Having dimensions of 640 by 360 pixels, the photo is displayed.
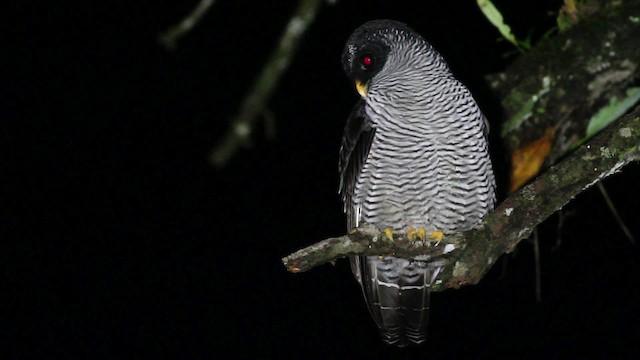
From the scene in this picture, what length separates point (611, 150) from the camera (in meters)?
2.95

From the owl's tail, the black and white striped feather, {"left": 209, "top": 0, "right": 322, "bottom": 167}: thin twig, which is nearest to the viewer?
{"left": 209, "top": 0, "right": 322, "bottom": 167}: thin twig

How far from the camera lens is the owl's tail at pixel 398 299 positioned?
3.99m

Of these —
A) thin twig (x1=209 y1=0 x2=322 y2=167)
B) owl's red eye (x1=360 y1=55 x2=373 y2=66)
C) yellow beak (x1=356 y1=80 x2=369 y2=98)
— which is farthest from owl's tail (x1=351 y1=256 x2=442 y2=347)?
thin twig (x1=209 y1=0 x2=322 y2=167)

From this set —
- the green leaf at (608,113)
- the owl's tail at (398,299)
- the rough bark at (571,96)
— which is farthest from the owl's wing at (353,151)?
the green leaf at (608,113)

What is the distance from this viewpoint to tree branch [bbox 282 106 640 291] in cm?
294

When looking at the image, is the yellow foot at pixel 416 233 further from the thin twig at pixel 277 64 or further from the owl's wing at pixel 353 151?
the thin twig at pixel 277 64

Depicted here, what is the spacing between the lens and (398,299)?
4020 millimetres

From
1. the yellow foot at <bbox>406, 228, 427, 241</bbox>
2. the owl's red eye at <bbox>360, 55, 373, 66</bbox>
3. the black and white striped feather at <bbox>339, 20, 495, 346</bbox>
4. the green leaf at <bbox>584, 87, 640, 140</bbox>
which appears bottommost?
the green leaf at <bbox>584, 87, 640, 140</bbox>

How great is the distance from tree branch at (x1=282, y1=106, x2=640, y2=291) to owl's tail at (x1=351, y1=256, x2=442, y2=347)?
0.74 m

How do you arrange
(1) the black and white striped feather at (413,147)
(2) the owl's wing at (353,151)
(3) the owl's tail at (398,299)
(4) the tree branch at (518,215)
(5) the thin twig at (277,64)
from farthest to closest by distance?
(3) the owl's tail at (398,299) → (2) the owl's wing at (353,151) → (1) the black and white striped feather at (413,147) → (4) the tree branch at (518,215) → (5) the thin twig at (277,64)

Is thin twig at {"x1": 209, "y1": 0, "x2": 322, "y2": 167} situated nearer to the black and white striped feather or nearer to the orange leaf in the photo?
the black and white striped feather

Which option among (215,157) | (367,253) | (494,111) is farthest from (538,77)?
(215,157)

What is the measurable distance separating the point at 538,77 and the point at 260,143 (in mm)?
2610

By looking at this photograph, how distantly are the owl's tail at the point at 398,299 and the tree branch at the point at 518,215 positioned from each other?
0.74 meters
